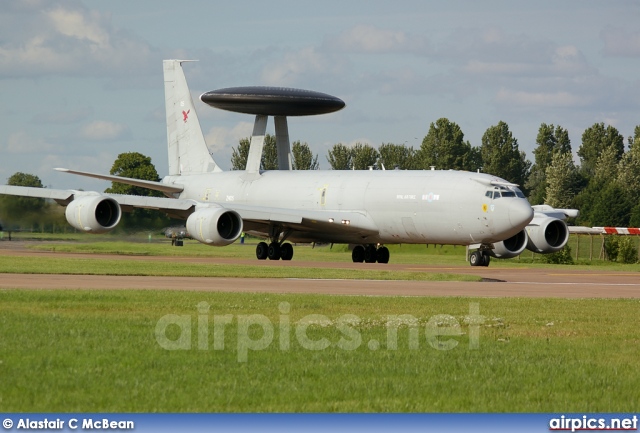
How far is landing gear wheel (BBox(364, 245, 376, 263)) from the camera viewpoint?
149 ft

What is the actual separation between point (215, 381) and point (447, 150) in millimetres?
101296

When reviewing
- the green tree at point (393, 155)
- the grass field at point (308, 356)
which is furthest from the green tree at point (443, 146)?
Result: the grass field at point (308, 356)

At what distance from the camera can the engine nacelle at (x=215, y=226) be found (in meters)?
40.5

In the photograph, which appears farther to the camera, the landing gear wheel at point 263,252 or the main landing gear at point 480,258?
the landing gear wheel at point 263,252

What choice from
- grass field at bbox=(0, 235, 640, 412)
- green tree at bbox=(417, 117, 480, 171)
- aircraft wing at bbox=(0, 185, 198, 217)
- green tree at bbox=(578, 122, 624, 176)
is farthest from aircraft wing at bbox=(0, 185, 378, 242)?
green tree at bbox=(578, 122, 624, 176)

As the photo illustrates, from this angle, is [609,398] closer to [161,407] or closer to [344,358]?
[344,358]

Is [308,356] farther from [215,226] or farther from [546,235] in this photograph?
[546,235]

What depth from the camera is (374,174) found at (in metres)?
45.0

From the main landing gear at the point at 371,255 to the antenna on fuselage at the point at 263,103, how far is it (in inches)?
327

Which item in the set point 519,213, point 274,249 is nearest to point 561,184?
point 274,249

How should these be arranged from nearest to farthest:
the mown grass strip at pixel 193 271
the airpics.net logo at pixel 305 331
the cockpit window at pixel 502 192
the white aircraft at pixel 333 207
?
the airpics.net logo at pixel 305 331 < the mown grass strip at pixel 193 271 < the cockpit window at pixel 502 192 < the white aircraft at pixel 333 207

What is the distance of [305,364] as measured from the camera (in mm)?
12375

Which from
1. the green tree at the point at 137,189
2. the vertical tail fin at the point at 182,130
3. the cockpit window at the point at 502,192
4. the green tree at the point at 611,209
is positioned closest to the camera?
the cockpit window at the point at 502,192

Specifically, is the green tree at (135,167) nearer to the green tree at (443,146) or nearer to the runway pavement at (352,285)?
the green tree at (443,146)
